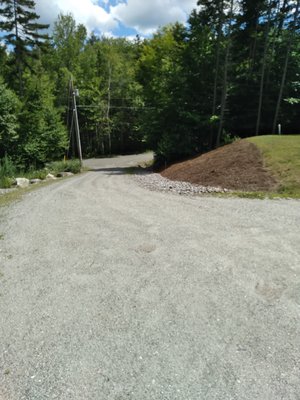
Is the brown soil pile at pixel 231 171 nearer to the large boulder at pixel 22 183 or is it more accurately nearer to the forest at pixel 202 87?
the forest at pixel 202 87

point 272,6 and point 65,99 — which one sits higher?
point 272,6

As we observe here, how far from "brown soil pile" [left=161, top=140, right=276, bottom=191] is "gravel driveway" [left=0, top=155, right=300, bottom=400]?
344 centimetres

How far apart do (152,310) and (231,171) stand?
8.93 metres

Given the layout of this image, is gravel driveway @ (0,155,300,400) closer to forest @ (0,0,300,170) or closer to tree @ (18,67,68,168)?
forest @ (0,0,300,170)

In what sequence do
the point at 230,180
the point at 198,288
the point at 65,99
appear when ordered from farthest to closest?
the point at 65,99 < the point at 230,180 < the point at 198,288

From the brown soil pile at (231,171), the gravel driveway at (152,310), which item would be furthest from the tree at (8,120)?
the gravel driveway at (152,310)

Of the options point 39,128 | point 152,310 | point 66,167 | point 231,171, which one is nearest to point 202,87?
point 231,171

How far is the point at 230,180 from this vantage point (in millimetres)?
10781

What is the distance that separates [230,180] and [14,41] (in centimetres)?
1948

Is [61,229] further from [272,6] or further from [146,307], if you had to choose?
[272,6]

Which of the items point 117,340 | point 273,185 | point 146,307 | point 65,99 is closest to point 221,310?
point 146,307

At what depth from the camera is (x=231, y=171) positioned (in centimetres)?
1141

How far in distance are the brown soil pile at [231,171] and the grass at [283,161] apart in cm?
27

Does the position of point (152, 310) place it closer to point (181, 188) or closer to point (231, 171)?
point (181, 188)
